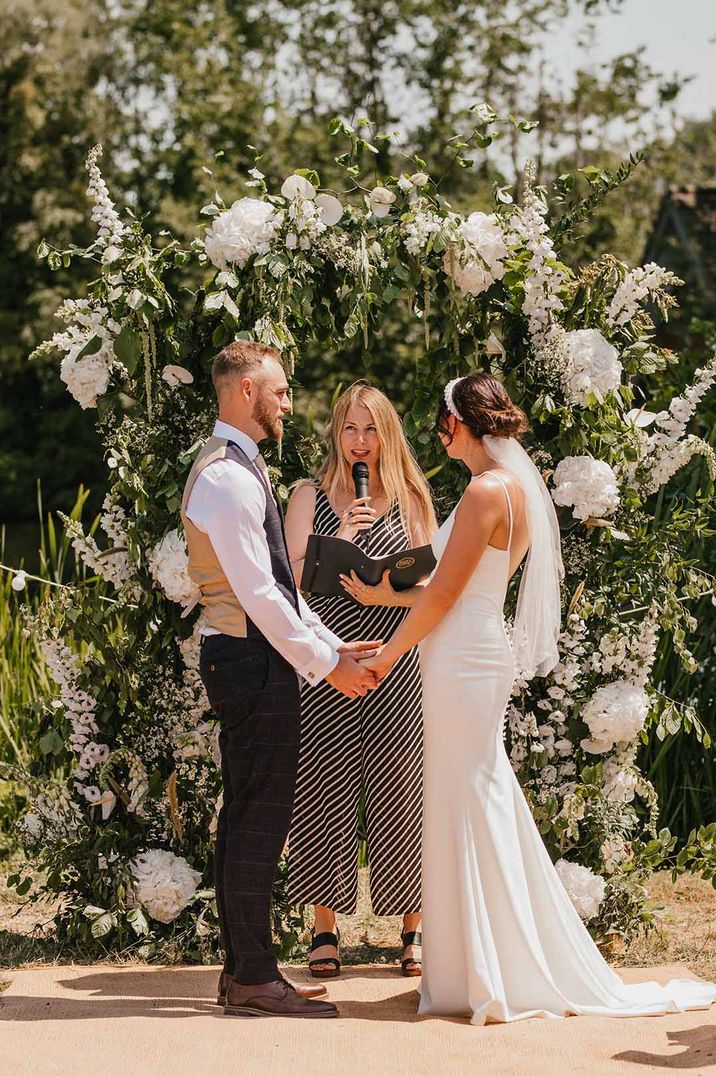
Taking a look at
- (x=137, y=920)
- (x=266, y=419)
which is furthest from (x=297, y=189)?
(x=137, y=920)

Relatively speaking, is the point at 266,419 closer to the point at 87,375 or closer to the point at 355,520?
the point at 355,520

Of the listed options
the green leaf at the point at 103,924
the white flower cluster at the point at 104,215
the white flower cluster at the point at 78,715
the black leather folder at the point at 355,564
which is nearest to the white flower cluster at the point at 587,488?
the black leather folder at the point at 355,564

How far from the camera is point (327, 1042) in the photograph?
11.8 feet

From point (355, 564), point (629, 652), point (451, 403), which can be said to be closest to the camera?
point (451, 403)

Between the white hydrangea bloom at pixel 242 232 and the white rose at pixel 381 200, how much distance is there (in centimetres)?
36

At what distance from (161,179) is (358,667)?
16.7 metres

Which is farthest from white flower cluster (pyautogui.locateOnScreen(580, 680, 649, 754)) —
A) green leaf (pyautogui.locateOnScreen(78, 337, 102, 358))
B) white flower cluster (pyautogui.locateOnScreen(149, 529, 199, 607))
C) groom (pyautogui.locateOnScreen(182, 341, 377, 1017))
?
green leaf (pyautogui.locateOnScreen(78, 337, 102, 358))

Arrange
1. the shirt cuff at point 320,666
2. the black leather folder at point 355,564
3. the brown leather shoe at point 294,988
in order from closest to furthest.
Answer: the shirt cuff at point 320,666, the brown leather shoe at point 294,988, the black leather folder at point 355,564

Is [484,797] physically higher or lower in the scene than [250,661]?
lower

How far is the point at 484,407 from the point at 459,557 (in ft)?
1.55

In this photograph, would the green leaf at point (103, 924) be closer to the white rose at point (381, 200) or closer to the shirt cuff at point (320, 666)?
the shirt cuff at point (320, 666)

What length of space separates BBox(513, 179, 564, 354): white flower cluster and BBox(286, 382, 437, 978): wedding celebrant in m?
0.69

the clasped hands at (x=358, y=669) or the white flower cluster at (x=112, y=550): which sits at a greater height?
the white flower cluster at (x=112, y=550)

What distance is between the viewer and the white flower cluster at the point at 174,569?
4.46m
